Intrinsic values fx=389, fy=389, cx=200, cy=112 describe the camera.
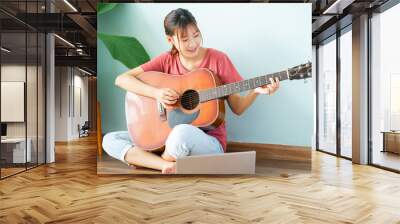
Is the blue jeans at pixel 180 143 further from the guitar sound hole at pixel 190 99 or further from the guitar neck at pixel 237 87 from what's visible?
the guitar neck at pixel 237 87

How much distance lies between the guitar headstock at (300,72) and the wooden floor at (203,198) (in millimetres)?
1411

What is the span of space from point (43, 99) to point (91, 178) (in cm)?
242

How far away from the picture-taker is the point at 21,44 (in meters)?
6.14

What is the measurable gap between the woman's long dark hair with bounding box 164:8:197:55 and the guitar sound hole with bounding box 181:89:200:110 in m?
0.76

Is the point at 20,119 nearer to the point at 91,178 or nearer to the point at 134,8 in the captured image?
the point at 91,178

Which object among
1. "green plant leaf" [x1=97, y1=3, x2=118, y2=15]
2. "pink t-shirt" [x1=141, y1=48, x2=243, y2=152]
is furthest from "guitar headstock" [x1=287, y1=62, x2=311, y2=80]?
"green plant leaf" [x1=97, y1=3, x2=118, y2=15]

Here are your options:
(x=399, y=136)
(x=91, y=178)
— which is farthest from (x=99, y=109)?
(x=399, y=136)

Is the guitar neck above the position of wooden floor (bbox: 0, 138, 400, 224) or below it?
above

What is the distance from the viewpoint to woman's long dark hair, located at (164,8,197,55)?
566 centimetres

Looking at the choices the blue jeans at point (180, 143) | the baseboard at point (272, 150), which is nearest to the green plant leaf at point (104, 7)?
the blue jeans at point (180, 143)

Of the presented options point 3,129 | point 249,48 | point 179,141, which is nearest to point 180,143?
point 179,141

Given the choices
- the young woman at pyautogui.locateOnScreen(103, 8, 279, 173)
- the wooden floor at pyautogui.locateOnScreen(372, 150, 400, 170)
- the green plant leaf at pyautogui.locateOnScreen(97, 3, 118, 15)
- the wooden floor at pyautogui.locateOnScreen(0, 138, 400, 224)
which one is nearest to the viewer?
the wooden floor at pyautogui.locateOnScreen(0, 138, 400, 224)

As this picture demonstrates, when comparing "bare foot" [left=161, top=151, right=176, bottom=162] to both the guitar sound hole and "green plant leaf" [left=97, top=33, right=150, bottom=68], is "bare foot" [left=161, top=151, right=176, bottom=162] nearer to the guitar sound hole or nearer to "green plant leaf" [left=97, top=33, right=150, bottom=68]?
the guitar sound hole

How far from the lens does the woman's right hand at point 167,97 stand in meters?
5.32
